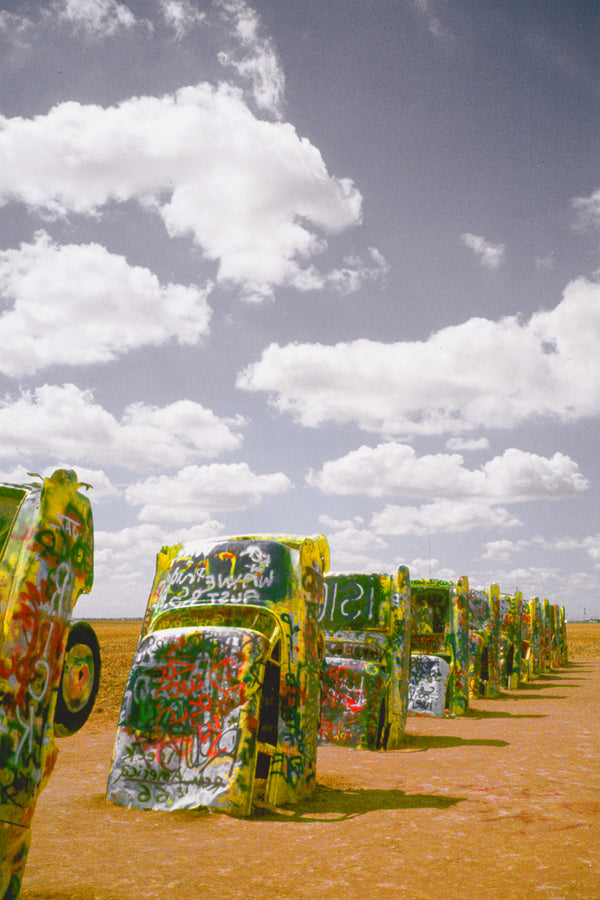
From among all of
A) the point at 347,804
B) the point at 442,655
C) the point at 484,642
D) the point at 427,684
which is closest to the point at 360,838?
the point at 347,804

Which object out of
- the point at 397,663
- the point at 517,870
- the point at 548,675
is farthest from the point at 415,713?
the point at 548,675

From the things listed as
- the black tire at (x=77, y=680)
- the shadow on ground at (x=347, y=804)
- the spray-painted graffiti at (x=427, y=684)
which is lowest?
the shadow on ground at (x=347, y=804)

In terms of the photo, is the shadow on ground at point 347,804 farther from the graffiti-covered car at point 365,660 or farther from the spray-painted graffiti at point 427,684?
the spray-painted graffiti at point 427,684

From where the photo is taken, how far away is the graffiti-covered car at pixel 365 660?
10430 mm

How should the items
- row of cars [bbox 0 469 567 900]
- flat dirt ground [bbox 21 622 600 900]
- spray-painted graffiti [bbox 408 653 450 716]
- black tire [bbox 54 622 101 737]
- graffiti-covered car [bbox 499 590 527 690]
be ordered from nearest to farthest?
row of cars [bbox 0 469 567 900] < black tire [bbox 54 622 101 737] < flat dirt ground [bbox 21 622 600 900] < spray-painted graffiti [bbox 408 653 450 716] < graffiti-covered car [bbox 499 590 527 690]

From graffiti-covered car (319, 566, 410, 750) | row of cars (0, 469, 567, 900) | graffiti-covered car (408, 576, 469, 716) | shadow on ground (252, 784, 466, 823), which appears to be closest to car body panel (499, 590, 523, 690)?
graffiti-covered car (408, 576, 469, 716)

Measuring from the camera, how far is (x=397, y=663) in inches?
438

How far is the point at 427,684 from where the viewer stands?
15.1 metres

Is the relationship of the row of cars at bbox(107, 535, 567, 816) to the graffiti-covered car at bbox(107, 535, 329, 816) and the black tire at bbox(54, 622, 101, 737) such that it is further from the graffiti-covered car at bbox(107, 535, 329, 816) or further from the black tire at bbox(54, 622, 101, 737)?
the black tire at bbox(54, 622, 101, 737)

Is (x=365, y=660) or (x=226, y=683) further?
(x=365, y=660)

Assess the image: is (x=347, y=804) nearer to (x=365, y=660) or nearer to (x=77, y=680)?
(x=77, y=680)

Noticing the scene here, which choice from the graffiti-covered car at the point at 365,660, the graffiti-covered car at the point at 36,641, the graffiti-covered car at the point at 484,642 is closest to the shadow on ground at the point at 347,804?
the graffiti-covered car at the point at 365,660

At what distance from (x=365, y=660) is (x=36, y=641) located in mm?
8420

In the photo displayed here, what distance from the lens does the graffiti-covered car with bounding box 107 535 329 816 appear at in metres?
6.27
